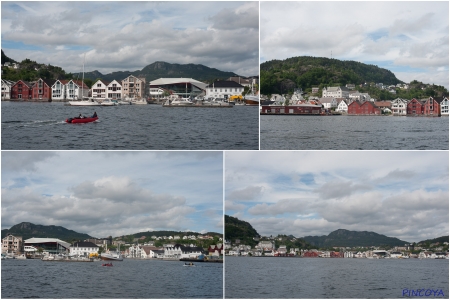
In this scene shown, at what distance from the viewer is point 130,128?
1269 centimetres

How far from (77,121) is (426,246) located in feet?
24.1

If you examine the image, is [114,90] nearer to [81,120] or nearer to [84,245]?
[81,120]

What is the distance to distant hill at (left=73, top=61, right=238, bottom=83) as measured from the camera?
41.4ft

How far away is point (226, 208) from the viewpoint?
1215 cm

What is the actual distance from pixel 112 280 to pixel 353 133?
5.58m

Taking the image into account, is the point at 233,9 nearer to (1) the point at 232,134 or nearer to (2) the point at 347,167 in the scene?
(1) the point at 232,134

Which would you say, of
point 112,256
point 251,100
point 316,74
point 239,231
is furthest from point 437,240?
point 112,256

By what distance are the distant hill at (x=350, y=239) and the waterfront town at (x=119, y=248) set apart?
2.05 m

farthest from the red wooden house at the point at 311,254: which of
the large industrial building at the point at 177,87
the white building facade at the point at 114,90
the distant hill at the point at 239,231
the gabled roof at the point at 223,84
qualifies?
the white building facade at the point at 114,90

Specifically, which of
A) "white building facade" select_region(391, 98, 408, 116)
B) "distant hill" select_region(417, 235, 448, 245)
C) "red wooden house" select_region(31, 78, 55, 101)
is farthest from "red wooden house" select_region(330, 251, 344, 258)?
"red wooden house" select_region(31, 78, 55, 101)

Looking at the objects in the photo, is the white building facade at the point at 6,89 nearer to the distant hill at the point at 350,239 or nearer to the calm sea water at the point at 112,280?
the calm sea water at the point at 112,280

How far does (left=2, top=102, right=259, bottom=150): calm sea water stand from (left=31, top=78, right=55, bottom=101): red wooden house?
17 centimetres

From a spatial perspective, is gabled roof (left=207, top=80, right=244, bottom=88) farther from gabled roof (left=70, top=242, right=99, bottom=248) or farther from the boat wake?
gabled roof (left=70, top=242, right=99, bottom=248)

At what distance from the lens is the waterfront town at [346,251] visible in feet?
41.0
